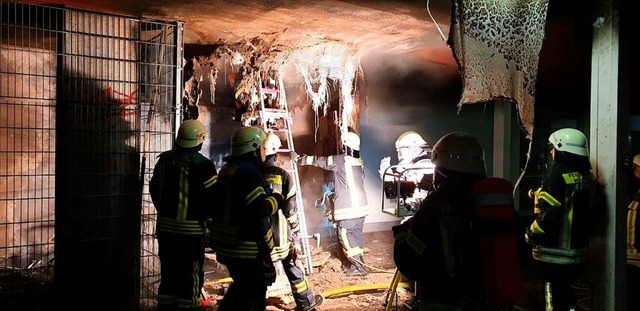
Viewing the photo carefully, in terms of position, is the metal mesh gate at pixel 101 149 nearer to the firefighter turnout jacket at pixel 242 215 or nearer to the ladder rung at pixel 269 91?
the firefighter turnout jacket at pixel 242 215

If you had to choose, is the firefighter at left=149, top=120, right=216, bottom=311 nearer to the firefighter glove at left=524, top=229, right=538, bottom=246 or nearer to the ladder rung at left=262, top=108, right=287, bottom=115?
the ladder rung at left=262, top=108, right=287, bottom=115

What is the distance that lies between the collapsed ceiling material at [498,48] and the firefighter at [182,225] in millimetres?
2726

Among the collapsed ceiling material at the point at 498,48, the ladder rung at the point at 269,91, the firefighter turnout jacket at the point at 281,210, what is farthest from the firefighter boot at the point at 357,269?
the collapsed ceiling material at the point at 498,48

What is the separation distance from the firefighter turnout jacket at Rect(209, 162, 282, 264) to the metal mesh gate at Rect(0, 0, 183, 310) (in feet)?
4.61

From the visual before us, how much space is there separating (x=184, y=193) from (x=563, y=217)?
3.97 meters

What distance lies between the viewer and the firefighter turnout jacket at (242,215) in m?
4.40

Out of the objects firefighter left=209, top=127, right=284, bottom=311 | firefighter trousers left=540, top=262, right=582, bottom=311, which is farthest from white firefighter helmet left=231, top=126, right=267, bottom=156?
firefighter trousers left=540, top=262, right=582, bottom=311

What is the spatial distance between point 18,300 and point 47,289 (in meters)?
0.28

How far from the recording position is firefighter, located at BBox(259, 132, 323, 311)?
18.2 feet

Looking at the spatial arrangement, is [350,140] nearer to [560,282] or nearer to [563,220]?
[563,220]

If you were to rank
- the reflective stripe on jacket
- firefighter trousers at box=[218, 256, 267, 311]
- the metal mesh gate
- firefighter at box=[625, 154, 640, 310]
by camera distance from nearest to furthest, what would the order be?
1. the reflective stripe on jacket
2. firefighter trousers at box=[218, 256, 267, 311]
3. the metal mesh gate
4. firefighter at box=[625, 154, 640, 310]

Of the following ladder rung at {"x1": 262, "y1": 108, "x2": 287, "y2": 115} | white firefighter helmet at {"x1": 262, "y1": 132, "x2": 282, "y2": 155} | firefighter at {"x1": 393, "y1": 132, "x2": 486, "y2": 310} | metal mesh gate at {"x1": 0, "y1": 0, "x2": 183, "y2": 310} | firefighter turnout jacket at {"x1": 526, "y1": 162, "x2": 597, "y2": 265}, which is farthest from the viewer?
ladder rung at {"x1": 262, "y1": 108, "x2": 287, "y2": 115}

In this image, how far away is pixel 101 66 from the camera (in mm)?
5297

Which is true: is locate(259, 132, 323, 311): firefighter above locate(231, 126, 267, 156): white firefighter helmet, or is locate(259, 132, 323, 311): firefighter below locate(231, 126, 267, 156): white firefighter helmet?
below
